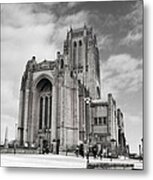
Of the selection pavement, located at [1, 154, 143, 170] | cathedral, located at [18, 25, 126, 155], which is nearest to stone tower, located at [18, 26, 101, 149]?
cathedral, located at [18, 25, 126, 155]

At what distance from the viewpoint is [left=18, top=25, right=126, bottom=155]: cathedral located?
115 inches

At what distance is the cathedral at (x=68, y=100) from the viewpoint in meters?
2.92

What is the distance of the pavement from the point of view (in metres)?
2.81

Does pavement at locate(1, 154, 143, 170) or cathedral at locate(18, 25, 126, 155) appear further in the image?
cathedral at locate(18, 25, 126, 155)

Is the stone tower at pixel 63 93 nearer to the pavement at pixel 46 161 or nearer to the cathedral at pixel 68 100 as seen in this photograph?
the cathedral at pixel 68 100

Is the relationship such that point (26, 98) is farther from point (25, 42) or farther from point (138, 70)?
point (138, 70)

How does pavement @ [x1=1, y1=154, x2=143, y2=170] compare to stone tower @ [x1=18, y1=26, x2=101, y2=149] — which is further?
stone tower @ [x1=18, y1=26, x2=101, y2=149]

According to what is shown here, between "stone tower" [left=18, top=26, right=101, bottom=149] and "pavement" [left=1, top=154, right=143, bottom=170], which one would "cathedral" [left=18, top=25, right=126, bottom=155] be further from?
"pavement" [left=1, top=154, right=143, bottom=170]

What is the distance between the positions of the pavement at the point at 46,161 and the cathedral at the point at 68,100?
0.34 feet

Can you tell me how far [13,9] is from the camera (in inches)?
121

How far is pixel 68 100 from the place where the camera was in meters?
2.99

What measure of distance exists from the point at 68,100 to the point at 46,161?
523 millimetres

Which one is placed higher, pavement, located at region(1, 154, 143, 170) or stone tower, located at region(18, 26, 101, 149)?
stone tower, located at region(18, 26, 101, 149)

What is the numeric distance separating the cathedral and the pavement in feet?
0.34
